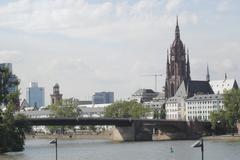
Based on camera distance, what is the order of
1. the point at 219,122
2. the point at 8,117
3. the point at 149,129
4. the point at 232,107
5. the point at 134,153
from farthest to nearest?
the point at 149,129 → the point at 219,122 → the point at 232,107 → the point at 134,153 → the point at 8,117

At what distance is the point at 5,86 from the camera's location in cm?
8000

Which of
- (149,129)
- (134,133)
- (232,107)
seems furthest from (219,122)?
(134,133)

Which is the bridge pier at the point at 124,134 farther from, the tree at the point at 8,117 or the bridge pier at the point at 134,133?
the tree at the point at 8,117

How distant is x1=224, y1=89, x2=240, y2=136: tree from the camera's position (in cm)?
14562

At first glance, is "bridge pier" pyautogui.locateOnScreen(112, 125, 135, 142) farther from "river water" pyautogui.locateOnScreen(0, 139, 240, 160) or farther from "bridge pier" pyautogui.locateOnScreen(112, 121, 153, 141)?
"river water" pyautogui.locateOnScreen(0, 139, 240, 160)

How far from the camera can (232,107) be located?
480 ft

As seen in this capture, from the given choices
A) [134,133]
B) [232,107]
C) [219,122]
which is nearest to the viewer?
[134,133]

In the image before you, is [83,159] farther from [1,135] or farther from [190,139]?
[190,139]

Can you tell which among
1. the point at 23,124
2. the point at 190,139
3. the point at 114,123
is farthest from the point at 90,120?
the point at 23,124

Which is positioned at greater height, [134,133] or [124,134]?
[134,133]

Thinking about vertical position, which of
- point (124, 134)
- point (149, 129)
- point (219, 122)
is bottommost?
point (124, 134)

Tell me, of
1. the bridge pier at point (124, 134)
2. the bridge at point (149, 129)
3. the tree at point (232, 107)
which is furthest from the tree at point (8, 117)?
the tree at point (232, 107)

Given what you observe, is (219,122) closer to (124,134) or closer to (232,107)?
(232,107)

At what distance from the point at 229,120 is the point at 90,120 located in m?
30.0
